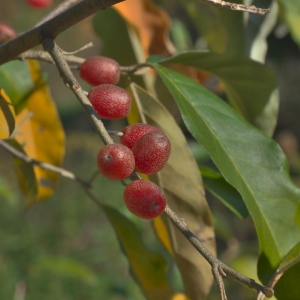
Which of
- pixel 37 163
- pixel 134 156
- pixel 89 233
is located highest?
pixel 134 156

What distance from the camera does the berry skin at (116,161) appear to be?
374mm

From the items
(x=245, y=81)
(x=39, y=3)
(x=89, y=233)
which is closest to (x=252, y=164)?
(x=245, y=81)

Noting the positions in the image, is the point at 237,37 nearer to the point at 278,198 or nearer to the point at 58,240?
the point at 278,198

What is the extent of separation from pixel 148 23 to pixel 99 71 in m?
0.63

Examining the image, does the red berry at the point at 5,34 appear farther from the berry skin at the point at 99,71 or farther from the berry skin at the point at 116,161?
the berry skin at the point at 116,161

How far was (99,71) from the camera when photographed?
0.57m

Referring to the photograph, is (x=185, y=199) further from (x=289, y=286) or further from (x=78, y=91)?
(x=78, y=91)

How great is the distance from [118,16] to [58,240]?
9.19ft

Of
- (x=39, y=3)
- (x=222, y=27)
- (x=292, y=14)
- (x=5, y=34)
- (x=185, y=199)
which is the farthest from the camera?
(x=39, y=3)

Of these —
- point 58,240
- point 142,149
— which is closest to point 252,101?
point 142,149

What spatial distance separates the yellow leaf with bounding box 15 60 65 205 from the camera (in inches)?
33.9

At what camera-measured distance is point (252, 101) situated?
873mm

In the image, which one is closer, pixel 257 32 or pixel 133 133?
pixel 133 133

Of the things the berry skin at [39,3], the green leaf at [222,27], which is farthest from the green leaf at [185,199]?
the berry skin at [39,3]
